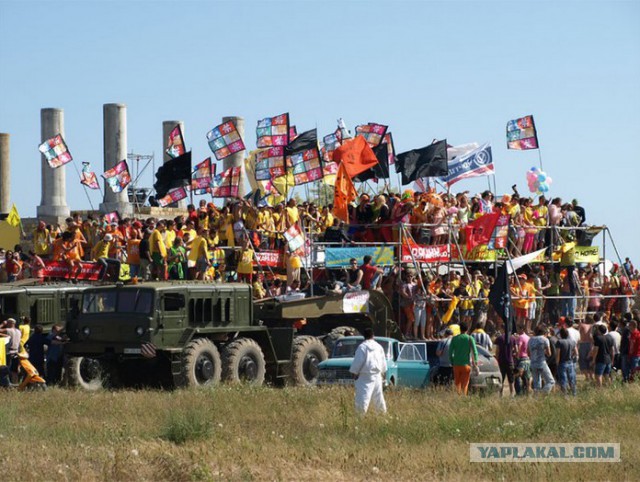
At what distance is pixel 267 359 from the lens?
82.2ft

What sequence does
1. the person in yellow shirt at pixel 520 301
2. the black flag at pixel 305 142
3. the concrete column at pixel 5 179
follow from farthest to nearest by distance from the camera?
the concrete column at pixel 5 179 → the black flag at pixel 305 142 → the person in yellow shirt at pixel 520 301

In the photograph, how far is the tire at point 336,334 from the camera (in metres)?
27.0

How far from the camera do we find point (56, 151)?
36188mm

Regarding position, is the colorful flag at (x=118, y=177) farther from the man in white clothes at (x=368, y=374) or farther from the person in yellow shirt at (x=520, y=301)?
the man in white clothes at (x=368, y=374)

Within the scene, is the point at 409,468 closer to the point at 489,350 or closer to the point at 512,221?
the point at 489,350

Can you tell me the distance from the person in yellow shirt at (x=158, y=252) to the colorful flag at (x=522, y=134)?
1237cm

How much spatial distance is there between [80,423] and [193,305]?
5.50m

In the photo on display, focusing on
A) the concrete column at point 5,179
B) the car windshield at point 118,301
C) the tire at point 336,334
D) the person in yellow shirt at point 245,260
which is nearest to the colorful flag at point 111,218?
the person in yellow shirt at point 245,260

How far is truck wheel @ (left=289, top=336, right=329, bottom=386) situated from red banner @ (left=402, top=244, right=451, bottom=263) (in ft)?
15.9

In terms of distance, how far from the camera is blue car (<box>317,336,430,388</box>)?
2430cm

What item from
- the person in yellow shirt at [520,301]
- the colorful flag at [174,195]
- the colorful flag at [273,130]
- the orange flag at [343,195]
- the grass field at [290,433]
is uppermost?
the colorful flag at [273,130]

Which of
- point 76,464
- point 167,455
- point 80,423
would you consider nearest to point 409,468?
point 167,455

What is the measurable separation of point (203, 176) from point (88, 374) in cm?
1461

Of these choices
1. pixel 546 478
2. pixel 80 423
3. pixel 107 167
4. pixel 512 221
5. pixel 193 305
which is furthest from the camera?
pixel 107 167
